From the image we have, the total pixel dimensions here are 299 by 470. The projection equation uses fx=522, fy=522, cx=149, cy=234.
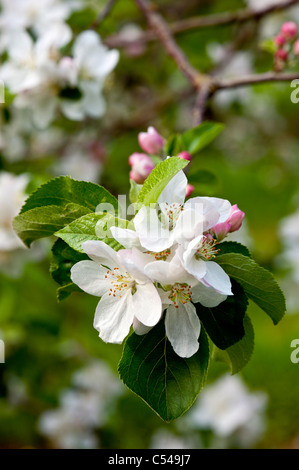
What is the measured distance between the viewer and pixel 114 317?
2.50 feet

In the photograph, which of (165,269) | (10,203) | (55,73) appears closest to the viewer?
(165,269)

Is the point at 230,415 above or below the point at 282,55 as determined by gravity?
below

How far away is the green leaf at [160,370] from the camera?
30.2 inches

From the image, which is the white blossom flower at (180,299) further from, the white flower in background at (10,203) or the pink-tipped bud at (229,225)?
the white flower in background at (10,203)

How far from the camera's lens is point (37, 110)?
1420 mm

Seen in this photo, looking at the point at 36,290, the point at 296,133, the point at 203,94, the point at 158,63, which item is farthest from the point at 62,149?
the point at 296,133

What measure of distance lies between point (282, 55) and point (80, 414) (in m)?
1.68

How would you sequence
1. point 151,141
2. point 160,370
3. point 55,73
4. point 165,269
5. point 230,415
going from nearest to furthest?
point 165,269
point 160,370
point 151,141
point 55,73
point 230,415

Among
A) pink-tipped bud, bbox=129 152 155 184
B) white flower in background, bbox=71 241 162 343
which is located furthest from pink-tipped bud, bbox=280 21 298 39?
white flower in background, bbox=71 241 162 343

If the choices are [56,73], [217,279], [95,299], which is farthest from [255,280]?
[95,299]

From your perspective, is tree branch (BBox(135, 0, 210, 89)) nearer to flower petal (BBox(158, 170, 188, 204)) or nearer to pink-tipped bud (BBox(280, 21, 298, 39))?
pink-tipped bud (BBox(280, 21, 298, 39))

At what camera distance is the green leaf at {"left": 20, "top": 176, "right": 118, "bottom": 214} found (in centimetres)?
80

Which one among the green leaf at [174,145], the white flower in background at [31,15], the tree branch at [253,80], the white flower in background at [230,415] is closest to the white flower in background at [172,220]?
the green leaf at [174,145]

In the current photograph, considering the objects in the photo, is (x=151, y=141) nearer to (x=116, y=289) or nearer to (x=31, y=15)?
(x=116, y=289)
